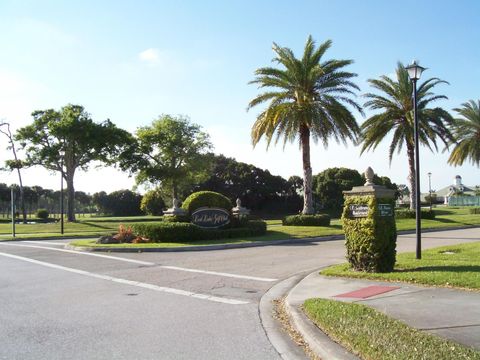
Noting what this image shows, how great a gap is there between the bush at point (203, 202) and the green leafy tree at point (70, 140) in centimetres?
2440

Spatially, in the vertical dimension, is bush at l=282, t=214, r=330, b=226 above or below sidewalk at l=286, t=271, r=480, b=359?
above

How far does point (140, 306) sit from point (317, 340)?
3.69 meters

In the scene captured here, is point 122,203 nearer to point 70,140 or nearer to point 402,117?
point 70,140

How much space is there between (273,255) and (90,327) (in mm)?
10654

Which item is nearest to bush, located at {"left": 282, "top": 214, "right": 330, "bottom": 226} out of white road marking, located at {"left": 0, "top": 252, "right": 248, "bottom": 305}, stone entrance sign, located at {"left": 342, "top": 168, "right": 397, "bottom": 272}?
white road marking, located at {"left": 0, "top": 252, "right": 248, "bottom": 305}

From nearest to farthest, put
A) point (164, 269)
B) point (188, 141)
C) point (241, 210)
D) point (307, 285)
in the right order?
point (307, 285), point (164, 269), point (241, 210), point (188, 141)

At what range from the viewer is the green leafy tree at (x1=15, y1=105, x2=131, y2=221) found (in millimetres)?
45625

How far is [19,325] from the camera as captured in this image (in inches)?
276

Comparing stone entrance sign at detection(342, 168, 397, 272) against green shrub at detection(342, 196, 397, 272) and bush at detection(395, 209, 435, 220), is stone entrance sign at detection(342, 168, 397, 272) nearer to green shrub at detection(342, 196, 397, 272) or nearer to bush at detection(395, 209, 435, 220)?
green shrub at detection(342, 196, 397, 272)

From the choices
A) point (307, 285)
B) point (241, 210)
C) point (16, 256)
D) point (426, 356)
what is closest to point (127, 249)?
point (16, 256)

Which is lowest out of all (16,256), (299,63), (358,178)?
(16,256)

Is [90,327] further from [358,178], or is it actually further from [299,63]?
[358,178]

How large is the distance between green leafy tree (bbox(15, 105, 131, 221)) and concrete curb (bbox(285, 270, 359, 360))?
134 feet

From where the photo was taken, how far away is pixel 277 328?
6918 mm
